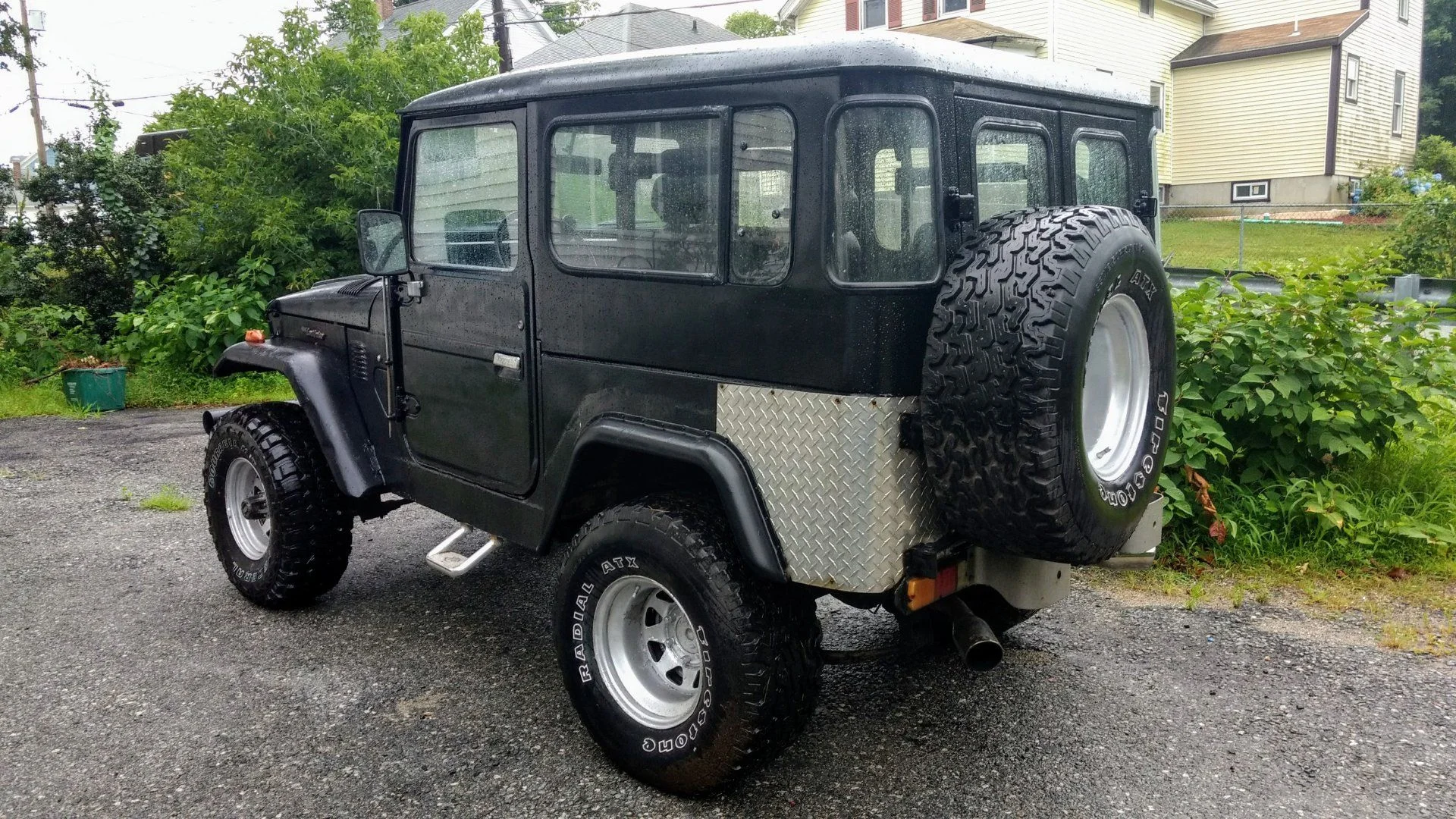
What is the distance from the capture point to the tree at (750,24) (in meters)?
31.3

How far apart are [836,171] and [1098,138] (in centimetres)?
129

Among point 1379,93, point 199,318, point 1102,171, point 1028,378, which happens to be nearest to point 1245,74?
point 1379,93

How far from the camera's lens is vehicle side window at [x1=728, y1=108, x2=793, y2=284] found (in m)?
2.92

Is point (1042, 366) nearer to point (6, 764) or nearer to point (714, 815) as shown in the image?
point (714, 815)

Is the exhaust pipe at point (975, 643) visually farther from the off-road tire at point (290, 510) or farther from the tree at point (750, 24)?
the tree at point (750, 24)

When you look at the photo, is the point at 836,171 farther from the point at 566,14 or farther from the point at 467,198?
the point at 566,14

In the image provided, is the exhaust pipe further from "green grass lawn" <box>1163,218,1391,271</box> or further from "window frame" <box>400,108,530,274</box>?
"green grass lawn" <box>1163,218,1391,271</box>

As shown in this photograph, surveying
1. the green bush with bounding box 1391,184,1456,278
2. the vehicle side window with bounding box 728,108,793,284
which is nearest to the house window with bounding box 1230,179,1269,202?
the green bush with bounding box 1391,184,1456,278

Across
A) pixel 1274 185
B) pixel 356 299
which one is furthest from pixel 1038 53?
pixel 356 299

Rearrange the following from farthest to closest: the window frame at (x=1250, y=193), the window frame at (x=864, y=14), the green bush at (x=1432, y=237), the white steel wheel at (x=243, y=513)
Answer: the window frame at (x=1250, y=193) → the window frame at (x=864, y=14) → the green bush at (x=1432, y=237) → the white steel wheel at (x=243, y=513)

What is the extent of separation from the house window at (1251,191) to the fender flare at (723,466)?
25.2 meters

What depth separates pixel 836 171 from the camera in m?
2.81

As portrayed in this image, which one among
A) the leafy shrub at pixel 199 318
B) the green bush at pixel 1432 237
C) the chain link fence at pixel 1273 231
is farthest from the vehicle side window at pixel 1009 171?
the chain link fence at pixel 1273 231

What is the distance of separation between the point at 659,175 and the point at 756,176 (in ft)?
1.19
